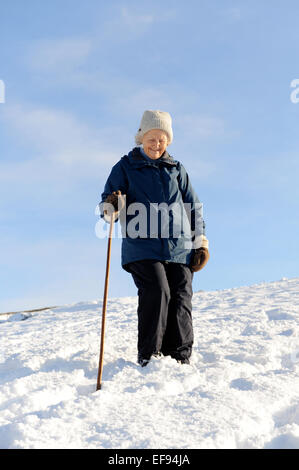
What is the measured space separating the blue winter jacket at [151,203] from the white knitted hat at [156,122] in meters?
0.20

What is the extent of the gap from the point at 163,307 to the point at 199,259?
0.65 meters

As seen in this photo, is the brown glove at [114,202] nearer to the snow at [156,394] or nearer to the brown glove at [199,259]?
the brown glove at [199,259]

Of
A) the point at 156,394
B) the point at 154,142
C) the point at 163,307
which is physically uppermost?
the point at 154,142

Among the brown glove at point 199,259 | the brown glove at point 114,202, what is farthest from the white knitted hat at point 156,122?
the brown glove at point 199,259

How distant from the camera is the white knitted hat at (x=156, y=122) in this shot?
4.57 meters

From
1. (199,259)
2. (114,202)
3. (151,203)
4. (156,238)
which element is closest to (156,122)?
(151,203)

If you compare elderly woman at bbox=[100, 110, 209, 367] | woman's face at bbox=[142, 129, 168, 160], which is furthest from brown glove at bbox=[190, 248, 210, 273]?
woman's face at bbox=[142, 129, 168, 160]

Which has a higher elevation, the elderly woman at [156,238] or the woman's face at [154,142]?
the woman's face at [154,142]

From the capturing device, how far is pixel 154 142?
15.2 feet

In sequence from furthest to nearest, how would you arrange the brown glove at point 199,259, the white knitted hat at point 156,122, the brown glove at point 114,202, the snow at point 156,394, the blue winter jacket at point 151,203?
the brown glove at point 199,259
the white knitted hat at point 156,122
the blue winter jacket at point 151,203
the brown glove at point 114,202
the snow at point 156,394

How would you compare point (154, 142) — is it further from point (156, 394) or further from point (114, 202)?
point (156, 394)

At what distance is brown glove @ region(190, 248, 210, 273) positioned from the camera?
4.74 meters

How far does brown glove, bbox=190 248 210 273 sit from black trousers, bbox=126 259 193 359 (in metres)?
0.08
